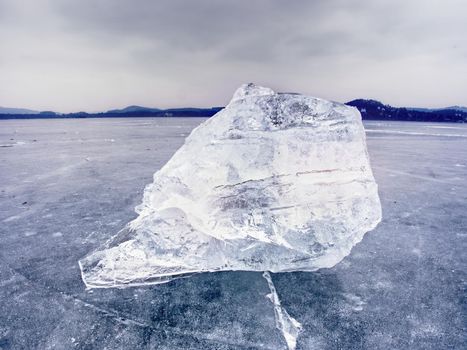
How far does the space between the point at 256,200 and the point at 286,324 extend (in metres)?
1.16

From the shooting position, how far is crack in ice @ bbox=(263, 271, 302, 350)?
194 centimetres

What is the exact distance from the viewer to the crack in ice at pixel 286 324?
194 centimetres

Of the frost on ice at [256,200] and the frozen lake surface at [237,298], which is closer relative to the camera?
the frozen lake surface at [237,298]

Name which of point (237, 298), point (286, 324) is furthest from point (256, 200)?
point (286, 324)

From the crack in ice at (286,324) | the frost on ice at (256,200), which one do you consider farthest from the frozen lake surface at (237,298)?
the frost on ice at (256,200)

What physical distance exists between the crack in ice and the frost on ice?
1.46ft

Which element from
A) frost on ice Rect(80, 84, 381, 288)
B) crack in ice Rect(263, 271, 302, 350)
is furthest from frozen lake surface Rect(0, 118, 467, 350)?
frost on ice Rect(80, 84, 381, 288)

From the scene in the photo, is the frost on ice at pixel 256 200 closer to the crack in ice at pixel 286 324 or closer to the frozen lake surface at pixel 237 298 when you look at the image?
the frozen lake surface at pixel 237 298

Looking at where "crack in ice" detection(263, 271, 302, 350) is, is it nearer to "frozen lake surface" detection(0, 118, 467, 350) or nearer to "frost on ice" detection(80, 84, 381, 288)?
"frozen lake surface" detection(0, 118, 467, 350)

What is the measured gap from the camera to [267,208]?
2916mm

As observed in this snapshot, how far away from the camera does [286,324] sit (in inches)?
82.0

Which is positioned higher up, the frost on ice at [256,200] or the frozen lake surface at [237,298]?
the frost on ice at [256,200]

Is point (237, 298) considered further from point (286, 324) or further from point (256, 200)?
point (256, 200)

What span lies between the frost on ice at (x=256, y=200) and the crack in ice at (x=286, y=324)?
0.45m
